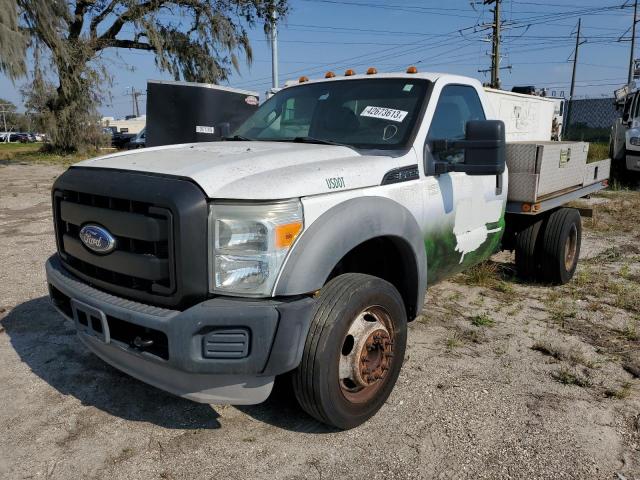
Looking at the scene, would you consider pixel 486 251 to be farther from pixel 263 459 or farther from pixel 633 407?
pixel 263 459

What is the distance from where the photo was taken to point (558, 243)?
195 inches

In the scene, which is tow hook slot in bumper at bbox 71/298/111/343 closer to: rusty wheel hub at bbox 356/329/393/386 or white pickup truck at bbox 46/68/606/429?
white pickup truck at bbox 46/68/606/429

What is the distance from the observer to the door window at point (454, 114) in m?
3.49

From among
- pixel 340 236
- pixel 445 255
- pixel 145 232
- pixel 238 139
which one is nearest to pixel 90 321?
pixel 145 232

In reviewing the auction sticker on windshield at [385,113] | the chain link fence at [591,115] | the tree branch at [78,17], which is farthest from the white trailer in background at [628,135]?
the chain link fence at [591,115]

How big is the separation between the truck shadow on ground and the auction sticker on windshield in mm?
1777

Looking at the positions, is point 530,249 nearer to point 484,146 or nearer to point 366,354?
point 484,146

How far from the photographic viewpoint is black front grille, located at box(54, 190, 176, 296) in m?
2.33

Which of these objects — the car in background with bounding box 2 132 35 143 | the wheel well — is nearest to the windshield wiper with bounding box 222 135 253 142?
the wheel well

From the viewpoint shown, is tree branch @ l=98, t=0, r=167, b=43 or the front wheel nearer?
the front wheel

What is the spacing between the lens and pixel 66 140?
2253 cm

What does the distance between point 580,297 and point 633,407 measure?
2106 mm

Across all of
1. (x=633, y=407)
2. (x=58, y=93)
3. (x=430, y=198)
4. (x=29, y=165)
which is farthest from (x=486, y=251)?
(x=58, y=93)

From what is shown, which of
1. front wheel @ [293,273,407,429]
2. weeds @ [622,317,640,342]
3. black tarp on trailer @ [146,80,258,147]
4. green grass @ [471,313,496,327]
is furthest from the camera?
black tarp on trailer @ [146,80,258,147]
